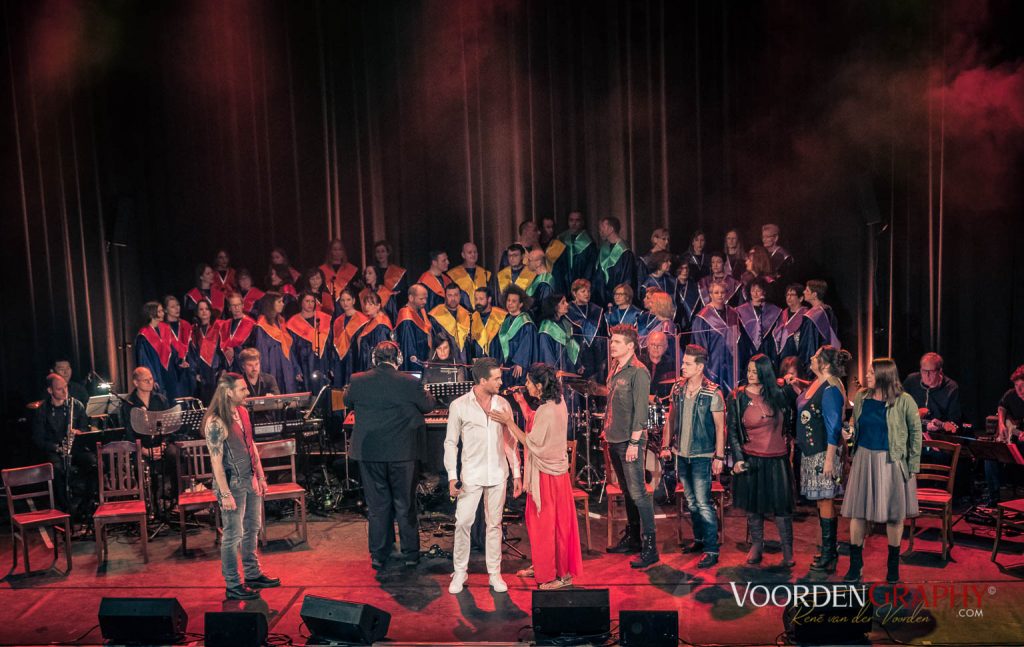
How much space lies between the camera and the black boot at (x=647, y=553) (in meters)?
5.80

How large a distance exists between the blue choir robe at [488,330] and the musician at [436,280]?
1.94 ft

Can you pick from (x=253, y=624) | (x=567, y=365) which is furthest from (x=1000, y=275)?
(x=253, y=624)

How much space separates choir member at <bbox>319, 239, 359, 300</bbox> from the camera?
9.84m

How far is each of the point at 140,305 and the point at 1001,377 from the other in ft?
31.3

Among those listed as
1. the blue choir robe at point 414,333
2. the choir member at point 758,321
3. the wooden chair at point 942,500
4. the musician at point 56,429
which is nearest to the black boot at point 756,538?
the wooden chair at point 942,500

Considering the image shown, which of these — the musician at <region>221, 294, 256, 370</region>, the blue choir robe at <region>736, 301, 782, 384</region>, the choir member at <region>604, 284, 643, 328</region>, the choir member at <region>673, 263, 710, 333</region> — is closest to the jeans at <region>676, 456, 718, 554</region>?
the choir member at <region>604, 284, 643, 328</region>

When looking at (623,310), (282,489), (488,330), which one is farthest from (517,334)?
(282,489)

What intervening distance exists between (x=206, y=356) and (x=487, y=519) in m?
4.95

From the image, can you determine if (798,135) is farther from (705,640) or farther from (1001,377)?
(705,640)

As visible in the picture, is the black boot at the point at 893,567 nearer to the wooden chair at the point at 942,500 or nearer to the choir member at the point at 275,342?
the wooden chair at the point at 942,500

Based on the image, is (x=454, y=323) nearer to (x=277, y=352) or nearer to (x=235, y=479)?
(x=277, y=352)

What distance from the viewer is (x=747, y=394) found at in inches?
224

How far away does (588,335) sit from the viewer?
338 inches

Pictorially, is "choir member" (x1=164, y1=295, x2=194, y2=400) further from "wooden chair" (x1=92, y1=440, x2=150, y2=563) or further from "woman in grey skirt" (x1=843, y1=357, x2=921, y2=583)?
"woman in grey skirt" (x1=843, y1=357, x2=921, y2=583)
